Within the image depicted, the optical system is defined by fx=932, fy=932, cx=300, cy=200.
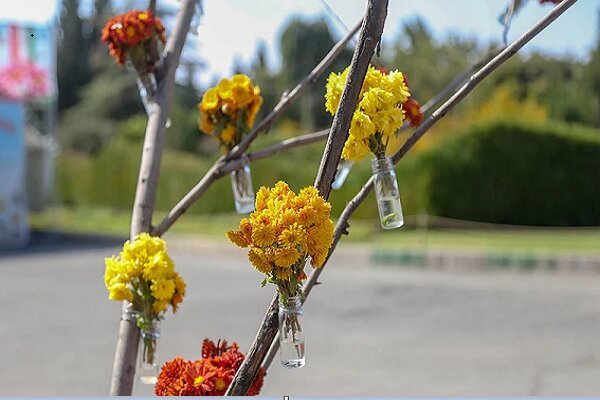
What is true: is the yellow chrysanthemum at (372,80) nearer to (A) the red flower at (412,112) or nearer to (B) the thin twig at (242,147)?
(A) the red flower at (412,112)

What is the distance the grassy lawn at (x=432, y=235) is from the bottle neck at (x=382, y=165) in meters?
6.89

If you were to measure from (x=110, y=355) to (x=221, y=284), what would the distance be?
2.67 metres

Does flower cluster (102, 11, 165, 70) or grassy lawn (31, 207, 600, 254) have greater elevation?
grassy lawn (31, 207, 600, 254)

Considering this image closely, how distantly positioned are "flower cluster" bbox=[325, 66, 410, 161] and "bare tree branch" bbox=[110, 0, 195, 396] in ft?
1.43

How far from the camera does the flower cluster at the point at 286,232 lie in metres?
0.88

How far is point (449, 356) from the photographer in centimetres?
432

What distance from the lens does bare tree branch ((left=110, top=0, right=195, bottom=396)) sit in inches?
51.4

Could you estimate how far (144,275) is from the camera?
1164 millimetres

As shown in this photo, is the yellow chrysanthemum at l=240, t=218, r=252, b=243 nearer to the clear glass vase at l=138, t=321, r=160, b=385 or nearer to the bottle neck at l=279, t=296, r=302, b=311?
the bottle neck at l=279, t=296, r=302, b=311

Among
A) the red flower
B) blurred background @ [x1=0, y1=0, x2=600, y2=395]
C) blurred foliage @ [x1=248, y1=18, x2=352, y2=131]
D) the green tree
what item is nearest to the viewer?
the red flower

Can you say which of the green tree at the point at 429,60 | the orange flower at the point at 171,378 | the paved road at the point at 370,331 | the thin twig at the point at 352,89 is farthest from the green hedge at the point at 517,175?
the thin twig at the point at 352,89

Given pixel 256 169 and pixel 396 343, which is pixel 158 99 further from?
pixel 256 169

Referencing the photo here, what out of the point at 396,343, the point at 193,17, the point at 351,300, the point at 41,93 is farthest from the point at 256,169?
the point at 193,17

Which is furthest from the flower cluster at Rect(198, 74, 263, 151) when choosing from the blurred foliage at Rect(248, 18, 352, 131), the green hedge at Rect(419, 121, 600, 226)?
the green hedge at Rect(419, 121, 600, 226)
